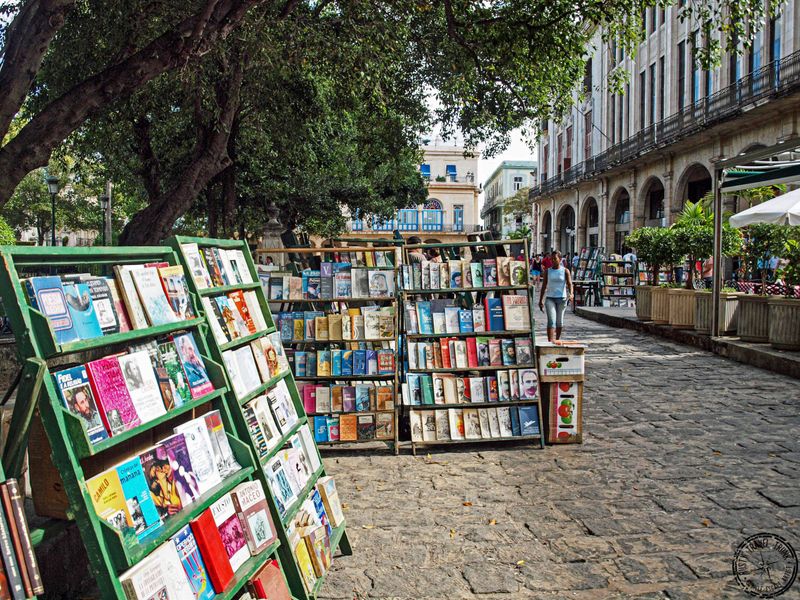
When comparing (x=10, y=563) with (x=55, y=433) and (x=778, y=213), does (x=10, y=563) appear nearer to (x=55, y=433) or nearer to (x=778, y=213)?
(x=55, y=433)

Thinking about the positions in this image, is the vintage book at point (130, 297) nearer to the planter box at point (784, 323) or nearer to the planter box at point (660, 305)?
the planter box at point (784, 323)

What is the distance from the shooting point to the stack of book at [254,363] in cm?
353

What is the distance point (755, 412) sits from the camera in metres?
7.52

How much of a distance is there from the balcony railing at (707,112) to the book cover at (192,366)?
19507mm

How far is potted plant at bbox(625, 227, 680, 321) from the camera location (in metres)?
15.6

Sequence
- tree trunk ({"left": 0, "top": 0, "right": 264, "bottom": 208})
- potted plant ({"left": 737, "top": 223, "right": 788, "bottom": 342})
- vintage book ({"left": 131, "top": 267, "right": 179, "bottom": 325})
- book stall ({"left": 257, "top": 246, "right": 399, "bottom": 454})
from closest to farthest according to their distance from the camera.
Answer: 1. vintage book ({"left": 131, "top": 267, "right": 179, "bottom": 325})
2. tree trunk ({"left": 0, "top": 0, "right": 264, "bottom": 208})
3. book stall ({"left": 257, "top": 246, "right": 399, "bottom": 454})
4. potted plant ({"left": 737, "top": 223, "right": 788, "bottom": 342})

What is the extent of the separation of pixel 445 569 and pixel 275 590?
1.20m

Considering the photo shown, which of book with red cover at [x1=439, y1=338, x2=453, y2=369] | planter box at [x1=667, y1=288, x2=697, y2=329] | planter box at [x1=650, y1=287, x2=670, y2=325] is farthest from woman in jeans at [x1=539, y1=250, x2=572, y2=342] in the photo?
book with red cover at [x1=439, y1=338, x2=453, y2=369]

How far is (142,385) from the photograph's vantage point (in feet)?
8.82

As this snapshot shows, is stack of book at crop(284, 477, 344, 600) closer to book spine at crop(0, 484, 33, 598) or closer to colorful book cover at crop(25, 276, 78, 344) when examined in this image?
book spine at crop(0, 484, 33, 598)

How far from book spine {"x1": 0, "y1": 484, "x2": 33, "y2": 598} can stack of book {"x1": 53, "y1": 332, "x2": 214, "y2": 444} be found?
32 cm

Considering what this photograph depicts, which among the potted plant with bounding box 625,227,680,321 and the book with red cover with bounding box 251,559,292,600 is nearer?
the book with red cover with bounding box 251,559,292,600

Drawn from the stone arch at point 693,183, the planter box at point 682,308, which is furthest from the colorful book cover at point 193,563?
the stone arch at point 693,183

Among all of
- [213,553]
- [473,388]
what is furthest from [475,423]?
[213,553]
